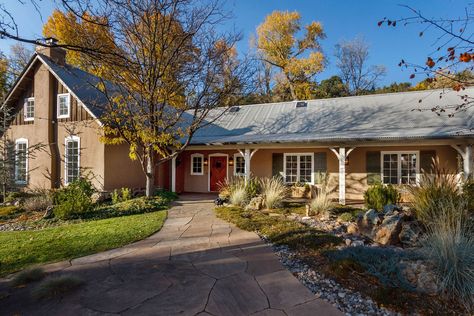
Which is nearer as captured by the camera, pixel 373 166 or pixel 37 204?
pixel 37 204

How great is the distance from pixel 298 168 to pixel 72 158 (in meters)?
9.96

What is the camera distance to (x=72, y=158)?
12125 mm

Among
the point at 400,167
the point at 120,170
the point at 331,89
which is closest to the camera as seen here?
the point at 400,167

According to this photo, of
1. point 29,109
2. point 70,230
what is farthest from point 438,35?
point 29,109

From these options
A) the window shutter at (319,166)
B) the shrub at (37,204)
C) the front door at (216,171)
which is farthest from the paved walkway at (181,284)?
the front door at (216,171)

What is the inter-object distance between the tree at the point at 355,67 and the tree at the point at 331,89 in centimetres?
137

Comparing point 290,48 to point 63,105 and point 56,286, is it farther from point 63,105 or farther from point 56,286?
point 56,286

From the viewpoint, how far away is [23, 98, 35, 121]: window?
1320 cm

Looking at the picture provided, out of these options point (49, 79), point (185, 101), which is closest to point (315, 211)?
point (185, 101)

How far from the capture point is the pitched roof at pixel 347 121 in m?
9.81

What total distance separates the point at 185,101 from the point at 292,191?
5.90 meters

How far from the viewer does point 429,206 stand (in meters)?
5.64

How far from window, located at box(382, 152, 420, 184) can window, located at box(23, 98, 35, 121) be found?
626 inches

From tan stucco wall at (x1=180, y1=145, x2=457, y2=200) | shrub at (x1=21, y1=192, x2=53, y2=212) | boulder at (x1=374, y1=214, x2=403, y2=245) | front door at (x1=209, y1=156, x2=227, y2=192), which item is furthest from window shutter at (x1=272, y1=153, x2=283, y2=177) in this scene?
shrub at (x1=21, y1=192, x2=53, y2=212)
